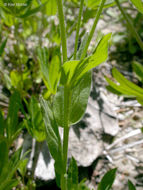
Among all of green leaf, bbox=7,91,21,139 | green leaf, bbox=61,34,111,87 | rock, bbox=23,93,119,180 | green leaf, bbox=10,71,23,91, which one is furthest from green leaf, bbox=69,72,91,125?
green leaf, bbox=10,71,23,91

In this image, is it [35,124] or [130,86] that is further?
[35,124]

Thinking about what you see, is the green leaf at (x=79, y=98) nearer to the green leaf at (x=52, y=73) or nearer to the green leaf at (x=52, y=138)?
the green leaf at (x=52, y=138)

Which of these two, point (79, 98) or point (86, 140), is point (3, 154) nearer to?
point (79, 98)

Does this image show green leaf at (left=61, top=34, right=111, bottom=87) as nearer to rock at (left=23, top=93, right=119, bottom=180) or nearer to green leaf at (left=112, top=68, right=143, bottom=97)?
green leaf at (left=112, top=68, right=143, bottom=97)

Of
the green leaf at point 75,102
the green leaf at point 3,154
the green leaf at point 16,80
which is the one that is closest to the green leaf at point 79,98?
the green leaf at point 75,102

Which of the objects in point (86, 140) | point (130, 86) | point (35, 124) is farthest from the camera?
point (86, 140)

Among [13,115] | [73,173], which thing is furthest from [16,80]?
[73,173]
